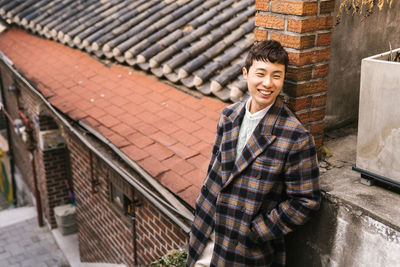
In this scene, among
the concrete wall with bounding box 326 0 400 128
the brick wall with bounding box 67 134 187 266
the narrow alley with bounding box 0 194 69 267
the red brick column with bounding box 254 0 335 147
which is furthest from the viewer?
the narrow alley with bounding box 0 194 69 267

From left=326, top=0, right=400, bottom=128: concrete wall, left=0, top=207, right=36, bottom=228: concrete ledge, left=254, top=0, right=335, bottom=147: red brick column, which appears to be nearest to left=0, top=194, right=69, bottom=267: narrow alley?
left=0, top=207, right=36, bottom=228: concrete ledge

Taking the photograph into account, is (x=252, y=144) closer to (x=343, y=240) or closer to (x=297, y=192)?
(x=297, y=192)

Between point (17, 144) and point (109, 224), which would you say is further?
point (17, 144)

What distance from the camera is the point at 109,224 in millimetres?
5488

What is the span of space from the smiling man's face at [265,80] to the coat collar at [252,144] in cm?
7

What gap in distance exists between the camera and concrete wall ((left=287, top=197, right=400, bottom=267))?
191cm

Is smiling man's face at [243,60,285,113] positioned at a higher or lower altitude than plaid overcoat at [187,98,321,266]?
higher

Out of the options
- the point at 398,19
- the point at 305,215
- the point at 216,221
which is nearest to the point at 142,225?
the point at 216,221

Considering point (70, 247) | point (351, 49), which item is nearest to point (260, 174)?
point (351, 49)

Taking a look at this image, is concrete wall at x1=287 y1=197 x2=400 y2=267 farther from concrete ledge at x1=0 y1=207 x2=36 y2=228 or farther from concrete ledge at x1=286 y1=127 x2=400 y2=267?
concrete ledge at x1=0 y1=207 x2=36 y2=228

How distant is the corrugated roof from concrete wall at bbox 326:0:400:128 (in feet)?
3.40

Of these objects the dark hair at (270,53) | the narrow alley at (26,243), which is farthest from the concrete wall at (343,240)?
the narrow alley at (26,243)

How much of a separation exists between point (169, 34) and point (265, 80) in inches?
131

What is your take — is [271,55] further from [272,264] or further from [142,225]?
[142,225]
